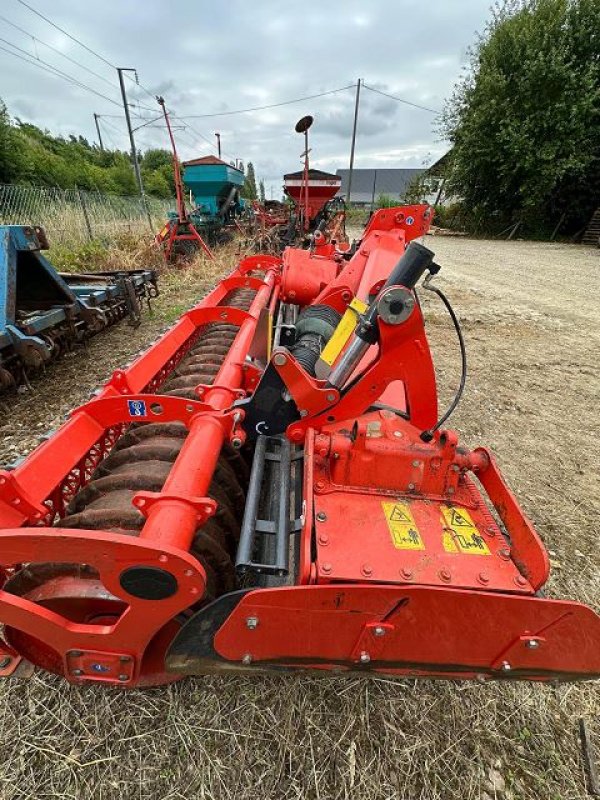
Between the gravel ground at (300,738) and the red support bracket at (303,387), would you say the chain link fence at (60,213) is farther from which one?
the gravel ground at (300,738)

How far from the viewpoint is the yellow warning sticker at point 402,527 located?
1.43 meters

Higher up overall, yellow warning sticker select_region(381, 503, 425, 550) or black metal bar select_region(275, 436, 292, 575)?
yellow warning sticker select_region(381, 503, 425, 550)

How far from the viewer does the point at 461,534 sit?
1.50m

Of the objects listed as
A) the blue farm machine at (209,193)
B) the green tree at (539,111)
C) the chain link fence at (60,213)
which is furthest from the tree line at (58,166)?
the green tree at (539,111)

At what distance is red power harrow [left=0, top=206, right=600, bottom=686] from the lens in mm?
1203

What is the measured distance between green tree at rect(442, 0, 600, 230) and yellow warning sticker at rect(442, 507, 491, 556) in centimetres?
2259

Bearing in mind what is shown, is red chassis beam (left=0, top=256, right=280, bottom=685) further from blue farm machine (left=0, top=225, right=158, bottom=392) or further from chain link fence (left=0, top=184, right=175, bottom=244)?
chain link fence (left=0, top=184, right=175, bottom=244)

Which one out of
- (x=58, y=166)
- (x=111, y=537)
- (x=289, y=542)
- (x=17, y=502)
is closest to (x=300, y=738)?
(x=289, y=542)

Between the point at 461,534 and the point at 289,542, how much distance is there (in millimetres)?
625

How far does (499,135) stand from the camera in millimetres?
A: 19562

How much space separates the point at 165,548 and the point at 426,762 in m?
1.30

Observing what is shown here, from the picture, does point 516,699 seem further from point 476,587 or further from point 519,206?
point 519,206

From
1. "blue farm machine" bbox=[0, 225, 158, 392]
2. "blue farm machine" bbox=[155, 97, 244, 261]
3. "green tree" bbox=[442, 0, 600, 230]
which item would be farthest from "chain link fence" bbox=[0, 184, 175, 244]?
"green tree" bbox=[442, 0, 600, 230]

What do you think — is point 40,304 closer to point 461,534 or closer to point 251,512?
point 251,512
